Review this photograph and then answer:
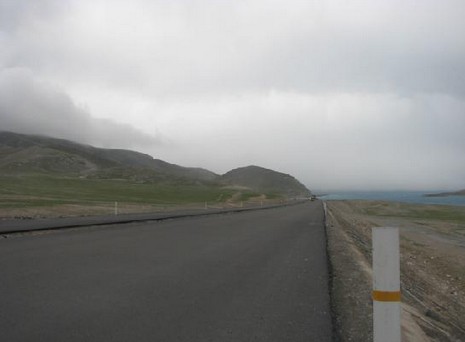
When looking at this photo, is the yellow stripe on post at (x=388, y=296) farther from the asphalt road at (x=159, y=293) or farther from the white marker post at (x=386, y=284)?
the asphalt road at (x=159, y=293)

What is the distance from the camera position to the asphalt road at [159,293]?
6.38m

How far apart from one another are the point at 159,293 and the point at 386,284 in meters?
4.97

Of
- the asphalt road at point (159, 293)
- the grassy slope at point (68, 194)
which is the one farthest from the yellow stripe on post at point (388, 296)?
the grassy slope at point (68, 194)

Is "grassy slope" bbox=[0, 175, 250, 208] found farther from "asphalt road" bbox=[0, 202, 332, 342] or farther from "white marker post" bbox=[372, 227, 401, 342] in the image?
"white marker post" bbox=[372, 227, 401, 342]

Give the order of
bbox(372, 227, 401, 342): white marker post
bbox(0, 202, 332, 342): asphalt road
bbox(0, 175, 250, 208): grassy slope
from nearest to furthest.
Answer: bbox(372, 227, 401, 342): white marker post → bbox(0, 202, 332, 342): asphalt road → bbox(0, 175, 250, 208): grassy slope

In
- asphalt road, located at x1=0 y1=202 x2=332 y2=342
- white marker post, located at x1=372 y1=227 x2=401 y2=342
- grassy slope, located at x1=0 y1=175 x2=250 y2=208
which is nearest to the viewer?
white marker post, located at x1=372 y1=227 x2=401 y2=342

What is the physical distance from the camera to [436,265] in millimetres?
23922

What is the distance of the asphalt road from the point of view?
638 centimetres

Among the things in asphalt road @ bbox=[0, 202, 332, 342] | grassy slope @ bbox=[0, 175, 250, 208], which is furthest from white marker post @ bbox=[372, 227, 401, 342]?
grassy slope @ bbox=[0, 175, 250, 208]

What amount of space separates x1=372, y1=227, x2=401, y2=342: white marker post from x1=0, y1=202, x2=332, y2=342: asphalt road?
1.73 m

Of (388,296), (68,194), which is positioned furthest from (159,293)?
(68,194)

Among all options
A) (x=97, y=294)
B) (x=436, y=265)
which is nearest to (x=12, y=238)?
(x=97, y=294)

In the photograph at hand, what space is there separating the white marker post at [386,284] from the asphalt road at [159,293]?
5.66 feet

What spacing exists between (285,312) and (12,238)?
13684 mm
